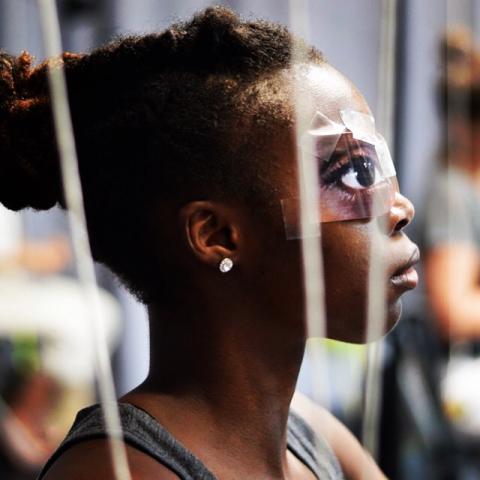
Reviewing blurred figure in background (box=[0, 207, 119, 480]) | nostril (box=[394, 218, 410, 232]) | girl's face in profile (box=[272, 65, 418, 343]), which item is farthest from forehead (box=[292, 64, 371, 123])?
blurred figure in background (box=[0, 207, 119, 480])

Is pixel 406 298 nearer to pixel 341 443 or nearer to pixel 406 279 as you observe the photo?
pixel 341 443

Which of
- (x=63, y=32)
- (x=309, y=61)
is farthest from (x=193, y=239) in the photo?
(x=63, y=32)

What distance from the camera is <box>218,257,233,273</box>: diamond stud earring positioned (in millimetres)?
952

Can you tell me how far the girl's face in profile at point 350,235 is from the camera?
3.14ft

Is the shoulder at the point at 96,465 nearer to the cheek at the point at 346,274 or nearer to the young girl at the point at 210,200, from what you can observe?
the young girl at the point at 210,200

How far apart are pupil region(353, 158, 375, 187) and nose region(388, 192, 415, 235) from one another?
0.10 ft

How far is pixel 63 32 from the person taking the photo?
210cm

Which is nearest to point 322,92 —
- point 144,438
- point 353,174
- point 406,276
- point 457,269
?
point 353,174

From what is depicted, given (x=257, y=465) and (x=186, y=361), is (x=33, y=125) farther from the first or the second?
(x=257, y=465)

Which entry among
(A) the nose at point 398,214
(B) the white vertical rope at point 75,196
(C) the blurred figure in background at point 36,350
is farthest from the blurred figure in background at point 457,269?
(B) the white vertical rope at point 75,196

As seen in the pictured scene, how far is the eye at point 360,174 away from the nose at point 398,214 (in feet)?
0.09

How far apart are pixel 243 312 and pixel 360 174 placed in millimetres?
162

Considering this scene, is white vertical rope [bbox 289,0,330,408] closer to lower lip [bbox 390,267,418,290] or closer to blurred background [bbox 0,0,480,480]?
lower lip [bbox 390,267,418,290]

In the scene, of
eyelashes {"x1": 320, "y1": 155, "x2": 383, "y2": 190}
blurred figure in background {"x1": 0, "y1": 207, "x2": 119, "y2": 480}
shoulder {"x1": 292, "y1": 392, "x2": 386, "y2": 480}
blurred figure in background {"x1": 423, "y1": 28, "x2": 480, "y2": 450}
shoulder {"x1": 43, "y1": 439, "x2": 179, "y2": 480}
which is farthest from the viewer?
blurred figure in background {"x1": 0, "y1": 207, "x2": 119, "y2": 480}
